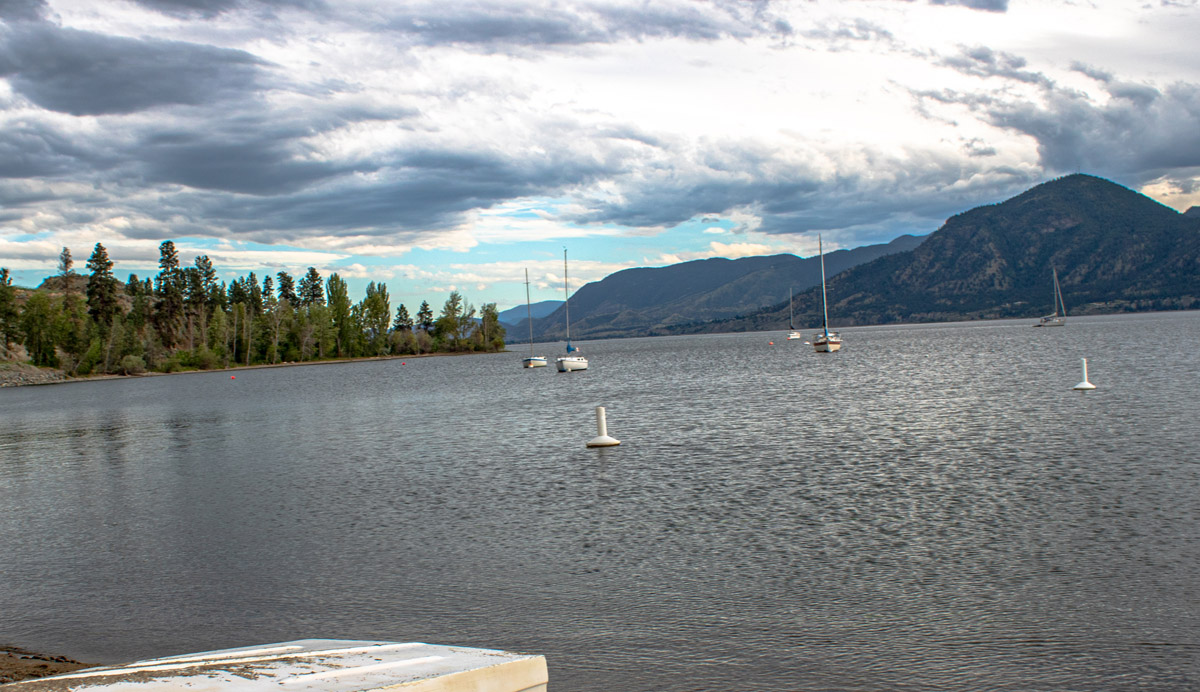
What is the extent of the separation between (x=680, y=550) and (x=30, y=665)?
896 centimetres

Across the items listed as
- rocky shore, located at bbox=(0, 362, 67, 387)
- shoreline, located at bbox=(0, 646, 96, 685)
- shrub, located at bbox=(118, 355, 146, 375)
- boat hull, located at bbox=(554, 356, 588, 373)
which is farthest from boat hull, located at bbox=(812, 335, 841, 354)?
rocky shore, located at bbox=(0, 362, 67, 387)

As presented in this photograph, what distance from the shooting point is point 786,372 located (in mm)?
75875

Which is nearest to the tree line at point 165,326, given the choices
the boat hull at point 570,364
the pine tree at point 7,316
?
the pine tree at point 7,316

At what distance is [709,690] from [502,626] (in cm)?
328

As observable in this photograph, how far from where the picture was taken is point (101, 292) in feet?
534

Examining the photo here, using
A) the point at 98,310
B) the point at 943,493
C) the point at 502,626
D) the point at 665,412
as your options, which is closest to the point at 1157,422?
the point at 943,493

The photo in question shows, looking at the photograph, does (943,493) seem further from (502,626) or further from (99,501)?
(99,501)

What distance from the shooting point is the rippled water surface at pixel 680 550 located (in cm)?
919

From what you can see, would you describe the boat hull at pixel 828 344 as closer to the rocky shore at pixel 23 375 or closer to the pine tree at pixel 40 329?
the rocky shore at pixel 23 375

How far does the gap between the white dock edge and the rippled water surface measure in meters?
2.21

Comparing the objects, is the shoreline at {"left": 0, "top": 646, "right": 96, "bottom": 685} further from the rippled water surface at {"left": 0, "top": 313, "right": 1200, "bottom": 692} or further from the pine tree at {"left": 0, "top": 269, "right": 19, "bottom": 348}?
the pine tree at {"left": 0, "top": 269, "right": 19, "bottom": 348}

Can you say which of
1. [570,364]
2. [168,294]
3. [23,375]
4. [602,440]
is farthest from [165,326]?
[602,440]

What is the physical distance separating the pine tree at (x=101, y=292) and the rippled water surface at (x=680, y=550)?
146478mm

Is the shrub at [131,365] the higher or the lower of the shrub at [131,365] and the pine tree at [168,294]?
the lower
